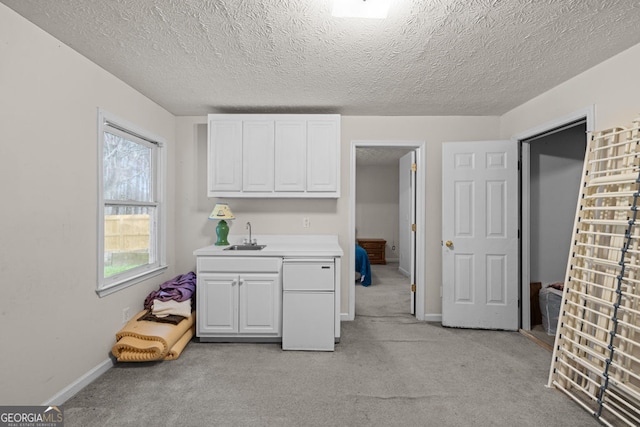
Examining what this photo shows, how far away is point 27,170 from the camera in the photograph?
183 centimetres

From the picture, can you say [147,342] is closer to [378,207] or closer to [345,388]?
[345,388]

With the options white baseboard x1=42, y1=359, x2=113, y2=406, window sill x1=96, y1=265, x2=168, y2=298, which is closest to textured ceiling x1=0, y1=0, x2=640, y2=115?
window sill x1=96, y1=265, x2=168, y2=298

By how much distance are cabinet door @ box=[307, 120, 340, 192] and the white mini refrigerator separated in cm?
92

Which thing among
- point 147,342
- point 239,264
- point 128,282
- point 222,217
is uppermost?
point 222,217

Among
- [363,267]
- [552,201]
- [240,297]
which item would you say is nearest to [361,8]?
[240,297]

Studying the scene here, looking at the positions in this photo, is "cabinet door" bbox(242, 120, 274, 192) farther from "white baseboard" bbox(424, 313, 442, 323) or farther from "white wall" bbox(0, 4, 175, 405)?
"white baseboard" bbox(424, 313, 442, 323)

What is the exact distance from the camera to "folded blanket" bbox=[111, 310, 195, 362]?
97.8 inches

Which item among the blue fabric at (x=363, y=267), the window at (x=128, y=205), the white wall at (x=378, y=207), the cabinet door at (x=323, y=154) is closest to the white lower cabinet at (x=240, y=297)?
the window at (x=128, y=205)

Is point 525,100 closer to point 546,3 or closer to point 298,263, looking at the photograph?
point 546,3

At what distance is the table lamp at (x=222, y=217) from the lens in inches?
131

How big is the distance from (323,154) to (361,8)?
174 cm

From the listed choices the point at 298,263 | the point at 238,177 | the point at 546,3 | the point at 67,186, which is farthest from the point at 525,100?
the point at 67,186

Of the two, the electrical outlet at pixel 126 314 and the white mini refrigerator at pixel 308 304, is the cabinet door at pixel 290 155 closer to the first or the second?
the white mini refrigerator at pixel 308 304

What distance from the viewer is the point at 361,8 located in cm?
165
